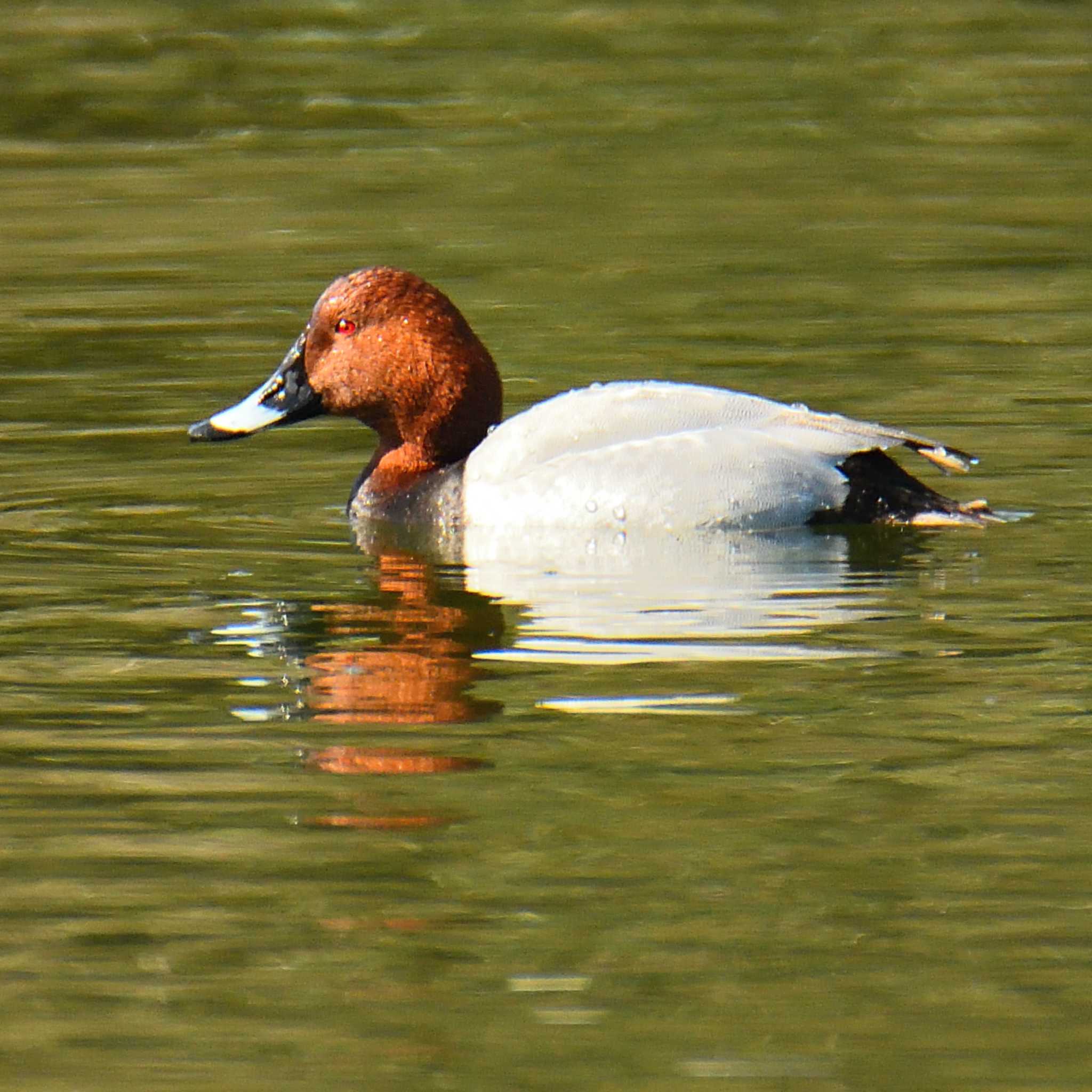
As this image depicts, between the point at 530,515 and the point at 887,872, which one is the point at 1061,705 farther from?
the point at 530,515

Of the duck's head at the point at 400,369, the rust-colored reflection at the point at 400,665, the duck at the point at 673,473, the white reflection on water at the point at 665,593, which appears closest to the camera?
the rust-colored reflection at the point at 400,665

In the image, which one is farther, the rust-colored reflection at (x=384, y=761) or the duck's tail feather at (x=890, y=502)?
the duck's tail feather at (x=890, y=502)

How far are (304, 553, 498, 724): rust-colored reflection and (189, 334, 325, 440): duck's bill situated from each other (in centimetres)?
106

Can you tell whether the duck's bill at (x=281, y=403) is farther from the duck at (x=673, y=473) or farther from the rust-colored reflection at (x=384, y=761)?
the rust-colored reflection at (x=384, y=761)

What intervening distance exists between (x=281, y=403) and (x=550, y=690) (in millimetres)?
2560

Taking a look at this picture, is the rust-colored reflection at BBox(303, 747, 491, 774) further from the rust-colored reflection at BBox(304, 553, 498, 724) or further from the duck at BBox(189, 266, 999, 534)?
the duck at BBox(189, 266, 999, 534)

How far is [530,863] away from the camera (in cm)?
436

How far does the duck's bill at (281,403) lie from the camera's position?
7688 mm

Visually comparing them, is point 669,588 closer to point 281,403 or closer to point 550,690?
point 550,690

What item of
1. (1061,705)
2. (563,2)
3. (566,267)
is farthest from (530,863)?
(563,2)

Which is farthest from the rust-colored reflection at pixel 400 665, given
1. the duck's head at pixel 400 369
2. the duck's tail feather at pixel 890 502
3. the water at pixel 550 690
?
the duck's tail feather at pixel 890 502

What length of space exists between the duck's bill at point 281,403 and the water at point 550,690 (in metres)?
0.26

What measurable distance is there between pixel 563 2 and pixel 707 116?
2985mm

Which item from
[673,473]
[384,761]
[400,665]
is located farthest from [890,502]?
[384,761]
